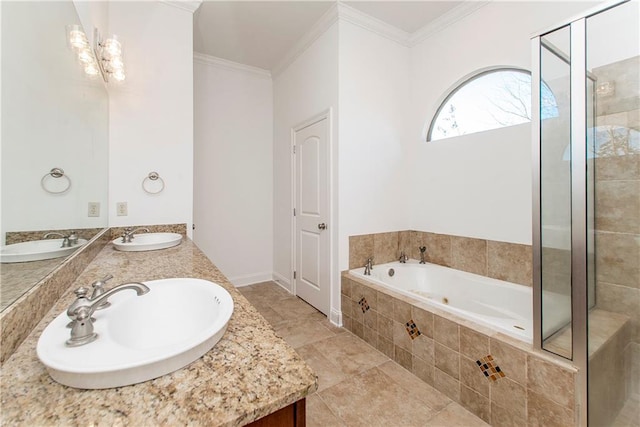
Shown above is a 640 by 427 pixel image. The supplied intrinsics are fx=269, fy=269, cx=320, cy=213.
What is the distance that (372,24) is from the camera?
257cm

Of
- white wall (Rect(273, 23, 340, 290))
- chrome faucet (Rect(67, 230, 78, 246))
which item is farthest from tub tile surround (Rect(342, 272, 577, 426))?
chrome faucet (Rect(67, 230, 78, 246))

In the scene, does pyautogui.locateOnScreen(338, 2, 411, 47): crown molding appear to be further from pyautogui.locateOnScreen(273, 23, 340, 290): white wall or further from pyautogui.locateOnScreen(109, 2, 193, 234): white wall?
pyautogui.locateOnScreen(109, 2, 193, 234): white wall

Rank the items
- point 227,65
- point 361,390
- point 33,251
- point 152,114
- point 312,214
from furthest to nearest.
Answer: point 227,65, point 312,214, point 152,114, point 361,390, point 33,251

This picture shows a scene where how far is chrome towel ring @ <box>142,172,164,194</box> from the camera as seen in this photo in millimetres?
2176

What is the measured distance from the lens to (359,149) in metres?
2.59

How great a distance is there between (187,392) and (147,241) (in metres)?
1.83

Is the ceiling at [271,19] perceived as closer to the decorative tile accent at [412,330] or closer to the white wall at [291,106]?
the white wall at [291,106]

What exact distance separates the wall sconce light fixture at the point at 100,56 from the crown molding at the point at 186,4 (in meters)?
0.66

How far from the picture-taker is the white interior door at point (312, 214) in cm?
268

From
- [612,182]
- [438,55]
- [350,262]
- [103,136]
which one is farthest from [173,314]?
[438,55]

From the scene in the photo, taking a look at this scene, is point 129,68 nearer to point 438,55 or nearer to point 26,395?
point 26,395

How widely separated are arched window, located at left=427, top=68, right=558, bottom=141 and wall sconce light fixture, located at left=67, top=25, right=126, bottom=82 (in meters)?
2.72

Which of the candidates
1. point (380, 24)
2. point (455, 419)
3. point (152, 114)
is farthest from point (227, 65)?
point (455, 419)

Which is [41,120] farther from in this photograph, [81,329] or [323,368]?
[323,368]
